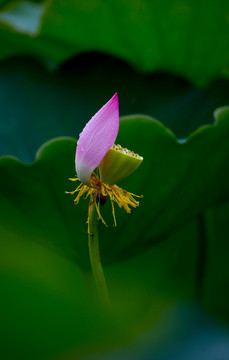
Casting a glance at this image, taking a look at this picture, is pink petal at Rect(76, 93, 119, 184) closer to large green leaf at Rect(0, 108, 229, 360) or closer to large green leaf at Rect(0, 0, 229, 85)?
large green leaf at Rect(0, 108, 229, 360)

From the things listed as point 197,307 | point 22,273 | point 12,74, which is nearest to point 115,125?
point 22,273

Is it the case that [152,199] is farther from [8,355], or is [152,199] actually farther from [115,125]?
[8,355]

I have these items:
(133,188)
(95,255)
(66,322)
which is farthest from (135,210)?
(66,322)

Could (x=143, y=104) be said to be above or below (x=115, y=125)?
above

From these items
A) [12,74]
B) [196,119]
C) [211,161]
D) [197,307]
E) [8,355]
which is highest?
[12,74]

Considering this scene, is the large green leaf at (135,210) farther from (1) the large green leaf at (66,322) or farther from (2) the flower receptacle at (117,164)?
(2) the flower receptacle at (117,164)
